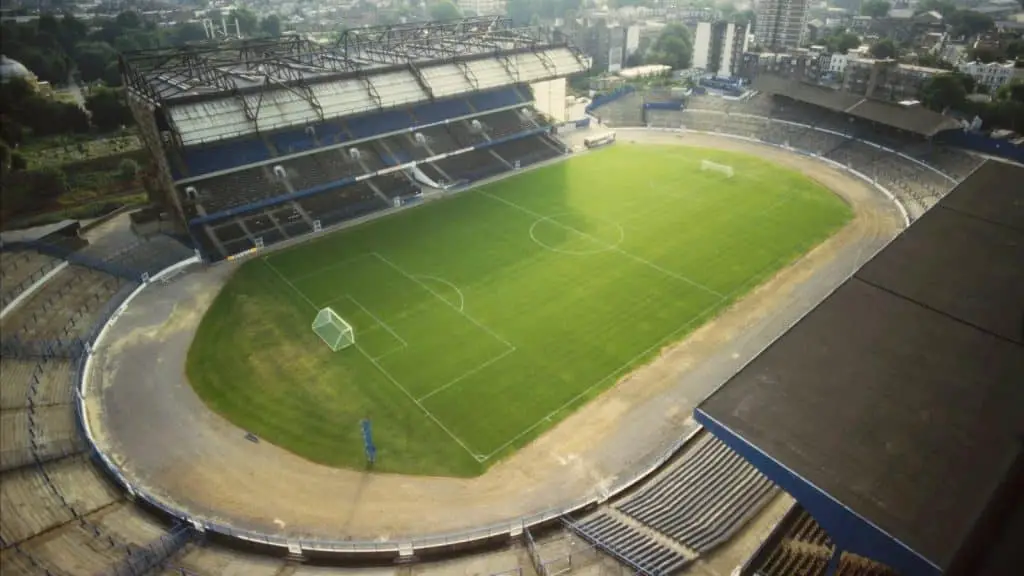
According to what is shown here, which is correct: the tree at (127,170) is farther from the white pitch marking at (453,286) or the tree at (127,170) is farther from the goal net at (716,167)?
the goal net at (716,167)

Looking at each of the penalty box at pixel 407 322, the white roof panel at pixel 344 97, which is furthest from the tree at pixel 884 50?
the penalty box at pixel 407 322

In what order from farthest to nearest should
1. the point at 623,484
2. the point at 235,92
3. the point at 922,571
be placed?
the point at 235,92, the point at 623,484, the point at 922,571

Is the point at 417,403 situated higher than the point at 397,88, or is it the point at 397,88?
the point at 397,88

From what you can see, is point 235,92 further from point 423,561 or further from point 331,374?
point 423,561

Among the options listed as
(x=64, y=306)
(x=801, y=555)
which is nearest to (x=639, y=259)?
(x=801, y=555)

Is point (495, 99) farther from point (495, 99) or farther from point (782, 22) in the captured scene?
point (782, 22)

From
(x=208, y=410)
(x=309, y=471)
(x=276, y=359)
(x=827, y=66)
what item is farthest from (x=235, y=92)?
(x=827, y=66)
